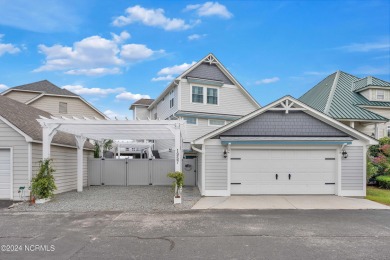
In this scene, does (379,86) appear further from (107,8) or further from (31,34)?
(31,34)

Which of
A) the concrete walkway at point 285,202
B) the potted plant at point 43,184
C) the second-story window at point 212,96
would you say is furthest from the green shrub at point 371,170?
the potted plant at point 43,184

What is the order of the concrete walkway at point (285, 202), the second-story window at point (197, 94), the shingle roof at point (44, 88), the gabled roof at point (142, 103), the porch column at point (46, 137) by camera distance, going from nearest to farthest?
1. the concrete walkway at point (285, 202)
2. the porch column at point (46, 137)
3. the second-story window at point (197, 94)
4. the shingle roof at point (44, 88)
5. the gabled roof at point (142, 103)

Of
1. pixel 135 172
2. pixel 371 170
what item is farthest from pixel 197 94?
pixel 371 170

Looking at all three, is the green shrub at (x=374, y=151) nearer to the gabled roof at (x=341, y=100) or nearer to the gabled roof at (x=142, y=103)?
the gabled roof at (x=341, y=100)

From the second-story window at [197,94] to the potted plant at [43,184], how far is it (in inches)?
494

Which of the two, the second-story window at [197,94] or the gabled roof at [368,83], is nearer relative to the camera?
the second-story window at [197,94]

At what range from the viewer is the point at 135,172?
17703 millimetres

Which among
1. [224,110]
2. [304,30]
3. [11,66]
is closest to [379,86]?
[304,30]

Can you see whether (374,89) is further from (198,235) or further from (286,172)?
(198,235)

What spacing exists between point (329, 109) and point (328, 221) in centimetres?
1390

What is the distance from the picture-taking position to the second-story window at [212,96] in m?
22.5

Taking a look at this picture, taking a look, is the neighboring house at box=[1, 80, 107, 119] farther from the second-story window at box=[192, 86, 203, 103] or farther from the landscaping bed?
the landscaping bed

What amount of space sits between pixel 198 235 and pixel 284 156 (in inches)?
305

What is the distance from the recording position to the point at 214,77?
74.4ft
